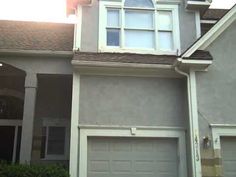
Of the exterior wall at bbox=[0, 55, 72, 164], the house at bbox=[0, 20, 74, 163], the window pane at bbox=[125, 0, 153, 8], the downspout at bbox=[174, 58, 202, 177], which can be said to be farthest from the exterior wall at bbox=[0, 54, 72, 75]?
the downspout at bbox=[174, 58, 202, 177]

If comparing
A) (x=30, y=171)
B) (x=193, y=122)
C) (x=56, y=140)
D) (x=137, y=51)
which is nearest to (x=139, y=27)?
(x=137, y=51)

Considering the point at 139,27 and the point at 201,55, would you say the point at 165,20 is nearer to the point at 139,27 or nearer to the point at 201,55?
the point at 139,27

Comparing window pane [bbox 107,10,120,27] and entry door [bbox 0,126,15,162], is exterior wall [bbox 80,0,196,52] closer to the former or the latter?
window pane [bbox 107,10,120,27]

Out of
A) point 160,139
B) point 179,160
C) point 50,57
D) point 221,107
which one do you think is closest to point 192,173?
point 179,160

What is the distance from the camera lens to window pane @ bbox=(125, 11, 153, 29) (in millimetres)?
11086

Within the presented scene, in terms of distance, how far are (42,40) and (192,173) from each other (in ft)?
20.6

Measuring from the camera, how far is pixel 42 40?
11195 mm

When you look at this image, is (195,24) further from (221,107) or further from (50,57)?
(50,57)

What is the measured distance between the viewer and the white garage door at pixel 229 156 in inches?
371

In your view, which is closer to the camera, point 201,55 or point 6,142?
point 201,55

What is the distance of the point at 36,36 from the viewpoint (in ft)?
37.8

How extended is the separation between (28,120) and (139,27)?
14.9 ft

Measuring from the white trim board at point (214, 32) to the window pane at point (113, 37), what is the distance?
2351 mm

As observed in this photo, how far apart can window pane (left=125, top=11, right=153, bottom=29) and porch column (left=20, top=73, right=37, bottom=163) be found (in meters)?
3.49
